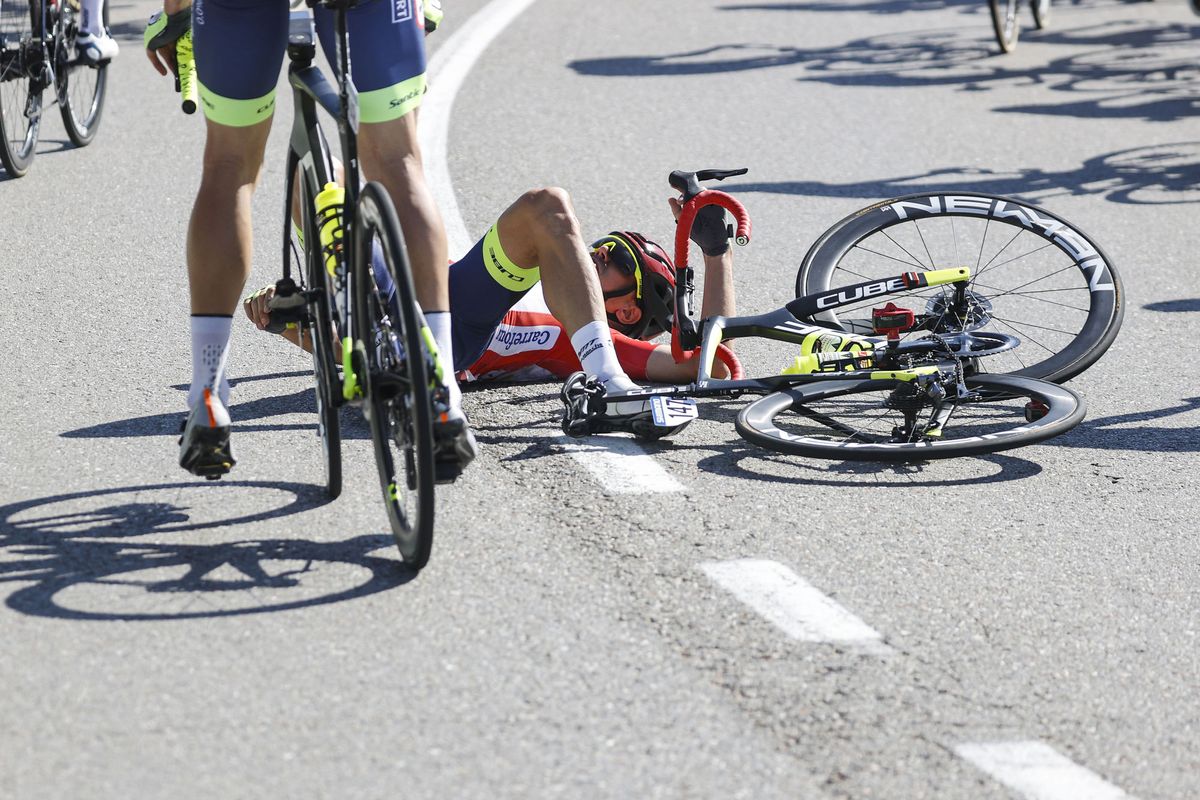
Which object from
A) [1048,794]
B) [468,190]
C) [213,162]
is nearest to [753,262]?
[468,190]

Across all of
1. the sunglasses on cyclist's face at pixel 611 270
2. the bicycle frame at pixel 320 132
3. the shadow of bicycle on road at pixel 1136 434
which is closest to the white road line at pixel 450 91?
the sunglasses on cyclist's face at pixel 611 270

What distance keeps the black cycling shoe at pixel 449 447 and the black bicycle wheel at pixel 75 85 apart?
580cm

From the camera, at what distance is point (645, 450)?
499 centimetres

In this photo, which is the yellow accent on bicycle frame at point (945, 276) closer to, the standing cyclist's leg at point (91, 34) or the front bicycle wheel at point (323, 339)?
the front bicycle wheel at point (323, 339)

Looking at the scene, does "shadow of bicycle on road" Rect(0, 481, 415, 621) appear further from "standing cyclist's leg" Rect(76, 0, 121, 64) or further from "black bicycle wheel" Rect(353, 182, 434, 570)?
"standing cyclist's leg" Rect(76, 0, 121, 64)

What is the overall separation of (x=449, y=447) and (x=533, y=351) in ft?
5.97

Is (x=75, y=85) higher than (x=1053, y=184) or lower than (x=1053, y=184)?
higher

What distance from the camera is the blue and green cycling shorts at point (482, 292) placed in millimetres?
5195

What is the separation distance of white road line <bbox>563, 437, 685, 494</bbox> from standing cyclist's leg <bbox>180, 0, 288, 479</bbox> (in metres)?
1.05

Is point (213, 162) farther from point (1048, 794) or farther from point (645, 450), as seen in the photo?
point (1048, 794)

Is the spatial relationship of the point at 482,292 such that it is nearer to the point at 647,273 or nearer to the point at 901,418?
the point at 647,273

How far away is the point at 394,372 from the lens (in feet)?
12.8

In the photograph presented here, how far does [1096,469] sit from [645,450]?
1328 mm

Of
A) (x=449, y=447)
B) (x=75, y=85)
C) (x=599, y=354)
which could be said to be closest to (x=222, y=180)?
(x=449, y=447)
